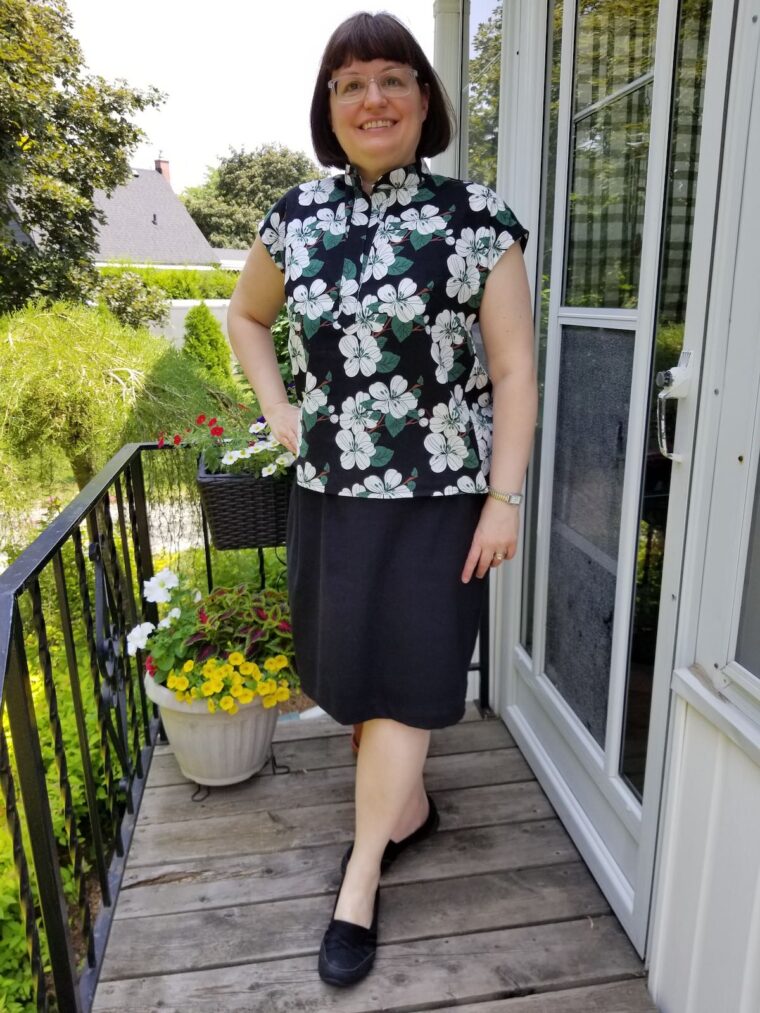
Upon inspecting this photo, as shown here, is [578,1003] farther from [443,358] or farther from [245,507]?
[245,507]

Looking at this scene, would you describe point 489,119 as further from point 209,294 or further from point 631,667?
point 209,294

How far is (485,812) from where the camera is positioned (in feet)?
5.82

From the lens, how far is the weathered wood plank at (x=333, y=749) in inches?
77.7

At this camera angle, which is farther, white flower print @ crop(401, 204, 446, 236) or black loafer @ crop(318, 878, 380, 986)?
black loafer @ crop(318, 878, 380, 986)

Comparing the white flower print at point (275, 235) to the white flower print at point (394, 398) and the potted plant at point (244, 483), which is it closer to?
the white flower print at point (394, 398)

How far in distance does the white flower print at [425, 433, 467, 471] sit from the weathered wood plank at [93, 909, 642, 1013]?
928 millimetres

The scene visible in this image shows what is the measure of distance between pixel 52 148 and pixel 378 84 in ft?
24.0

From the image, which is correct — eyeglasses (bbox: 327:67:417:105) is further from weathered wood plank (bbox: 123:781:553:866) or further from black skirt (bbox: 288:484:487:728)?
weathered wood plank (bbox: 123:781:553:866)

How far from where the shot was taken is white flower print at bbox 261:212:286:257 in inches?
52.3

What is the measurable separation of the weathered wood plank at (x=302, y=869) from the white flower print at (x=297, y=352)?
1.09m

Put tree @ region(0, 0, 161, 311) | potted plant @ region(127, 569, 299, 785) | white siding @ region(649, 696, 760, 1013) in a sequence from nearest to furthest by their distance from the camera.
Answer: white siding @ region(649, 696, 760, 1013)
potted plant @ region(127, 569, 299, 785)
tree @ region(0, 0, 161, 311)

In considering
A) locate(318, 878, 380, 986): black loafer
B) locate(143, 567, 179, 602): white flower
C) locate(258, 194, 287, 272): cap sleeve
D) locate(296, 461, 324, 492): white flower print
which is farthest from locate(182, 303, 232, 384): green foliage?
locate(318, 878, 380, 986): black loafer

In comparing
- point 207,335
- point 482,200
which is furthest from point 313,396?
point 207,335

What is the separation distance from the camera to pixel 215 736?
179cm
